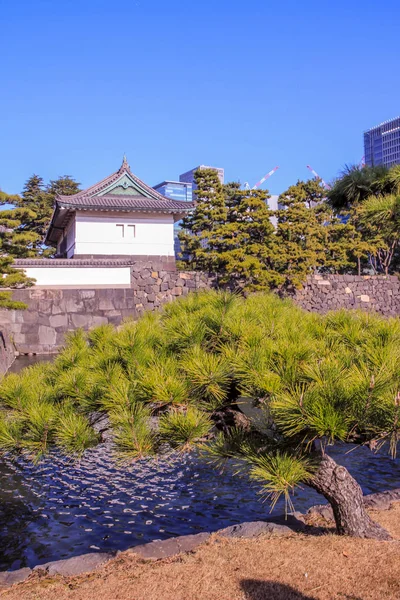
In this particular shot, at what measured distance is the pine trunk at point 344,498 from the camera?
350 cm

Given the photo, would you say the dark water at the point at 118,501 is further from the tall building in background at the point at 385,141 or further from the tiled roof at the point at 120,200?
the tiled roof at the point at 120,200

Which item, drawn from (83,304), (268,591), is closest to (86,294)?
(83,304)

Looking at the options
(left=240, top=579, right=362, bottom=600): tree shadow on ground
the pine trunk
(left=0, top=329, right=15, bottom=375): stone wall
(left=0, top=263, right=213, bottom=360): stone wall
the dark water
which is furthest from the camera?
(left=0, top=263, right=213, bottom=360): stone wall

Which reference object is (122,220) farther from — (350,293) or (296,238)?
(350,293)

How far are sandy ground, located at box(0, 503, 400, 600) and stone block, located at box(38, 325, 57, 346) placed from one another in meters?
14.2

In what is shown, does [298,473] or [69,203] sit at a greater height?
[69,203]

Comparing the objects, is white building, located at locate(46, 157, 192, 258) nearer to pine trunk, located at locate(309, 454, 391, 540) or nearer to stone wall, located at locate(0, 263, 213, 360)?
stone wall, located at locate(0, 263, 213, 360)

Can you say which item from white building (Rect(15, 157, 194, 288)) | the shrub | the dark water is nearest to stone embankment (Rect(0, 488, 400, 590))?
the dark water

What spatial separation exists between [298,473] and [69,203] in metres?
18.7

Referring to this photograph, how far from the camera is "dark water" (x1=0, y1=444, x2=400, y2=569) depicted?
491 centimetres

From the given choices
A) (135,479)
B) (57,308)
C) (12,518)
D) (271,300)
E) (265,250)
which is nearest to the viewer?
(271,300)

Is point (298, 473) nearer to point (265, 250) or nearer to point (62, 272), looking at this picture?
point (62, 272)

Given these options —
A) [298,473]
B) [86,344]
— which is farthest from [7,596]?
[298,473]

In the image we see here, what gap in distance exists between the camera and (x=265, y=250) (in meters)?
22.4
